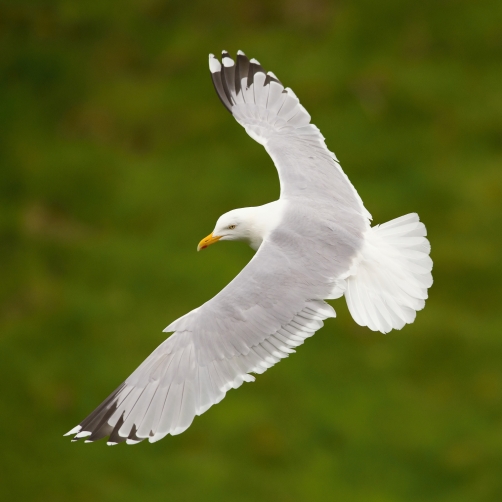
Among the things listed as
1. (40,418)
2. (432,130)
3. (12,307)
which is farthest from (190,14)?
(40,418)

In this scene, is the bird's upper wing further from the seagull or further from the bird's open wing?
the bird's open wing

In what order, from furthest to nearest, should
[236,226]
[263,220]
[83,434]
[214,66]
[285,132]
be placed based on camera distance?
[214,66] → [285,132] → [236,226] → [263,220] → [83,434]

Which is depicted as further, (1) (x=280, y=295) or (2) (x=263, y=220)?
(2) (x=263, y=220)

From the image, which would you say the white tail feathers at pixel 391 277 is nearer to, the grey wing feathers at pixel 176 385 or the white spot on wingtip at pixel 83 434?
the grey wing feathers at pixel 176 385

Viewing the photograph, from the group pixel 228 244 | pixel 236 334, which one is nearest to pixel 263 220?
pixel 236 334

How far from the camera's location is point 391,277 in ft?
17.6

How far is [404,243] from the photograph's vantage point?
5.50 metres

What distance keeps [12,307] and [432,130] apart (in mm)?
4407

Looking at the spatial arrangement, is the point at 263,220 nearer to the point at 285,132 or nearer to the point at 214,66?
the point at 285,132

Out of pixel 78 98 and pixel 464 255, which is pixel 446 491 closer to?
pixel 464 255

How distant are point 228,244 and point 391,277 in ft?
14.0

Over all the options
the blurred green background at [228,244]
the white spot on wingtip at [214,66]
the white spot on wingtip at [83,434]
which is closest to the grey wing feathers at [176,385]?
the white spot on wingtip at [83,434]

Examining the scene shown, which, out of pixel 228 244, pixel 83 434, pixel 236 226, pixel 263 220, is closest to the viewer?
pixel 83 434

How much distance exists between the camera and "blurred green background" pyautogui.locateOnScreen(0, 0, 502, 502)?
8.18 m
